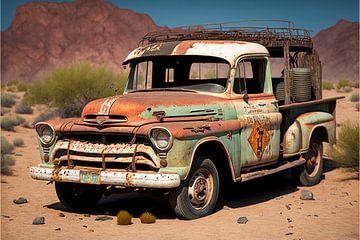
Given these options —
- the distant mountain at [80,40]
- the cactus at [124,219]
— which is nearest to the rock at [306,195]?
the cactus at [124,219]

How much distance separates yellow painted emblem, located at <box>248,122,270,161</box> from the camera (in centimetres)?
847

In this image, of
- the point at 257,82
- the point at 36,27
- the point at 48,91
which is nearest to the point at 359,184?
the point at 257,82

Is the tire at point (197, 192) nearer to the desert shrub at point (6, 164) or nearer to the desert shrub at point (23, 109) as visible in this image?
the desert shrub at point (6, 164)

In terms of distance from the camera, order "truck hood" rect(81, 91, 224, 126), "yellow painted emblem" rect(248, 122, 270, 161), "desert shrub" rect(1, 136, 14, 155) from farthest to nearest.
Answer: "desert shrub" rect(1, 136, 14, 155) → "yellow painted emblem" rect(248, 122, 270, 161) → "truck hood" rect(81, 91, 224, 126)

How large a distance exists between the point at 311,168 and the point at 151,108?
4.33m

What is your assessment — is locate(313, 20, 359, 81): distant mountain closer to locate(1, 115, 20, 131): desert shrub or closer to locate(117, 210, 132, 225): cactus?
locate(1, 115, 20, 131): desert shrub

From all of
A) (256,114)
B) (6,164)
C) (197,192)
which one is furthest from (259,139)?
(6,164)

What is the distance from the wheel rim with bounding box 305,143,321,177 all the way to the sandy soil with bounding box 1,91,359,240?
294 mm

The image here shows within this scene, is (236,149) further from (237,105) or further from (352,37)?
(352,37)

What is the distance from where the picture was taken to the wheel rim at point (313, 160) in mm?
10539

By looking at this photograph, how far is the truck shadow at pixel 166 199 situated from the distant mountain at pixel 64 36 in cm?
6664

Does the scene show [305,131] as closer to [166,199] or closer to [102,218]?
[166,199]

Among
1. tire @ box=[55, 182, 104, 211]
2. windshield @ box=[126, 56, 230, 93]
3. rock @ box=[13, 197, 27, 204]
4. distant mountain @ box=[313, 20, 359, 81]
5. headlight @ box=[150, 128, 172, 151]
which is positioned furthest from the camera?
distant mountain @ box=[313, 20, 359, 81]

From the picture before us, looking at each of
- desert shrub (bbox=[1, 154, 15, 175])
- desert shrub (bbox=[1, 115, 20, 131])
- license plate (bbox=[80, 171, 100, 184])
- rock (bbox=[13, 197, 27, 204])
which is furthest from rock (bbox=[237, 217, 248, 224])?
desert shrub (bbox=[1, 115, 20, 131])
